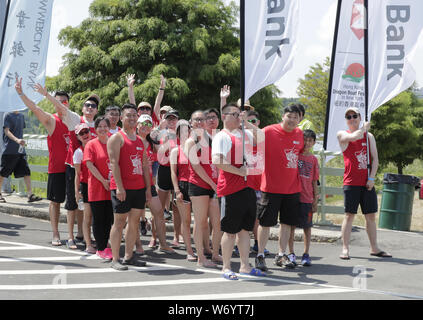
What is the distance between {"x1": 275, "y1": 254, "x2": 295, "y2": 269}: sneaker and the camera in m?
7.23

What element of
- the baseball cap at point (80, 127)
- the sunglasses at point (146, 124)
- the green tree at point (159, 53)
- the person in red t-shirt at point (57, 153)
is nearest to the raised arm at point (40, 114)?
the person in red t-shirt at point (57, 153)

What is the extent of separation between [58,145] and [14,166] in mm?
4009

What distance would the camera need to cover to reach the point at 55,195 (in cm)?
817

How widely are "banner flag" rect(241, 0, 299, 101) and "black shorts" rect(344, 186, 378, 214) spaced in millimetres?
2088

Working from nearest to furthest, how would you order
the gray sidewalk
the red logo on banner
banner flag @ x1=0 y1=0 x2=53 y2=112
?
banner flag @ x1=0 y1=0 x2=53 y2=112 → the gray sidewalk → the red logo on banner

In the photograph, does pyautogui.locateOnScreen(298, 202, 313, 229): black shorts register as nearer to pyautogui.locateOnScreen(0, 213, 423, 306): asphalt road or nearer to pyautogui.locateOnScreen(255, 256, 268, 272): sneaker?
A: pyautogui.locateOnScreen(0, 213, 423, 306): asphalt road

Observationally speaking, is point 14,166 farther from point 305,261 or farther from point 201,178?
point 305,261

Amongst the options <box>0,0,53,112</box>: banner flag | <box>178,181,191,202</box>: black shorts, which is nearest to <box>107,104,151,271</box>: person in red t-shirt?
<box>178,181,191,202</box>: black shorts

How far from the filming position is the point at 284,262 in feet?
23.8

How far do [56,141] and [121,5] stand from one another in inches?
633

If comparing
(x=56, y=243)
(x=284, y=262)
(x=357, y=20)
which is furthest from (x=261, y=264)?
(x=357, y=20)

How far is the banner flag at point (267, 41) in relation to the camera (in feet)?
23.1

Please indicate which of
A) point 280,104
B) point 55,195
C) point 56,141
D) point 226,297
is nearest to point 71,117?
point 56,141

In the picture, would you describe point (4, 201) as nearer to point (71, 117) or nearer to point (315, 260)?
point (71, 117)
